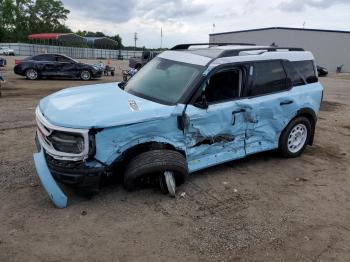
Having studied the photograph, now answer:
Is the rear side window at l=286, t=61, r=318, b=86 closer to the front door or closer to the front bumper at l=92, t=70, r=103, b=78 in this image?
the front door

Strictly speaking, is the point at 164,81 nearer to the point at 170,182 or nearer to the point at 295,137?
the point at 170,182

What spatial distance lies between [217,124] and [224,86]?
0.62 meters

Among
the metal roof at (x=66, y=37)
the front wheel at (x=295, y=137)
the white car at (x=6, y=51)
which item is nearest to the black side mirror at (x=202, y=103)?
the front wheel at (x=295, y=137)

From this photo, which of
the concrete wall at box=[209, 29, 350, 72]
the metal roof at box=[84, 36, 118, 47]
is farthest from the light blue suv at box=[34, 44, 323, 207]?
the metal roof at box=[84, 36, 118, 47]

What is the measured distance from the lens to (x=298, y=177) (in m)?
5.66

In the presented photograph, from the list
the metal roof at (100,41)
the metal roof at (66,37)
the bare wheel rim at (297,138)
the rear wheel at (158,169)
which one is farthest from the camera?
the metal roof at (100,41)

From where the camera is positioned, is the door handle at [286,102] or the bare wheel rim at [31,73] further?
the bare wheel rim at [31,73]

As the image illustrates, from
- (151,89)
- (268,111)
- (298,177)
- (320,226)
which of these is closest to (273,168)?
(298,177)

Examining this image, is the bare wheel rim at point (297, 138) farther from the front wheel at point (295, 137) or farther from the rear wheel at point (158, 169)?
the rear wheel at point (158, 169)

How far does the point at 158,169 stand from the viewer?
4480 mm

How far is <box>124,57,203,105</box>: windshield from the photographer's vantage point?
4.99 m

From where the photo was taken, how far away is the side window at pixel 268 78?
5.65 meters

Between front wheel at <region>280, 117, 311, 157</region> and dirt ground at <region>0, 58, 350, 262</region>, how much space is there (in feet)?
1.02

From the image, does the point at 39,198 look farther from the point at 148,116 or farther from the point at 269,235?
the point at 269,235
